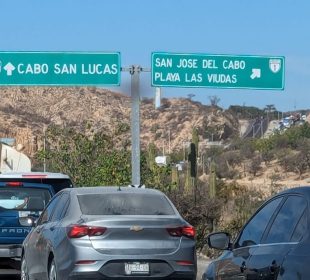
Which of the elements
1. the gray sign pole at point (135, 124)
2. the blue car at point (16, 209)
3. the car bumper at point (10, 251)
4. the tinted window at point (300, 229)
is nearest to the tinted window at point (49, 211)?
the blue car at point (16, 209)

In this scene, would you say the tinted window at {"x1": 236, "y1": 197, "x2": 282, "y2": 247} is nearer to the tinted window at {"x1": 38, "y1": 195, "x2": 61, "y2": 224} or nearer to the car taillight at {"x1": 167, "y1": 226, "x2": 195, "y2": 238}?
the car taillight at {"x1": 167, "y1": 226, "x2": 195, "y2": 238}

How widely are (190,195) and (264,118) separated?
262 feet

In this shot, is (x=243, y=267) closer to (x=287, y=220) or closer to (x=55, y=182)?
(x=287, y=220)

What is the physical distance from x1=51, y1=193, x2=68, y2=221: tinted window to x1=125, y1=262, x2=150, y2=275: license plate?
1.44 m

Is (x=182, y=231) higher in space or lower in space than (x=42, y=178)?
lower

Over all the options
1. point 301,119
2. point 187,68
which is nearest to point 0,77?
point 187,68

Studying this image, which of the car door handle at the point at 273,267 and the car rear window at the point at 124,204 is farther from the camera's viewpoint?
the car rear window at the point at 124,204

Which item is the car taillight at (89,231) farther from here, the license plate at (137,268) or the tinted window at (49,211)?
the tinted window at (49,211)

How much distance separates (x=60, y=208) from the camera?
12.1 metres

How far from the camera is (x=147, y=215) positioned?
11.4 metres

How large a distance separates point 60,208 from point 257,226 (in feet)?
15.9

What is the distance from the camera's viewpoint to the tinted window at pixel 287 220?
6797mm

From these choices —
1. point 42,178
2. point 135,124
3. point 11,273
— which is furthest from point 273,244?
point 135,124

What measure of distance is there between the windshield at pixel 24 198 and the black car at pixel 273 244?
7744 millimetres
